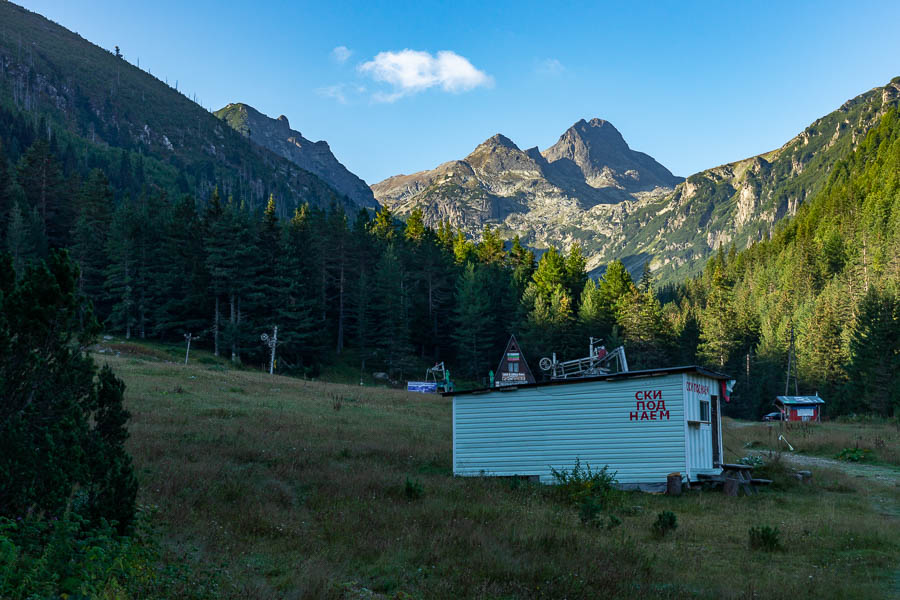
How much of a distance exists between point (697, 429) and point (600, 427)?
3.15 metres

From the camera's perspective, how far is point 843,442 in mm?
33438

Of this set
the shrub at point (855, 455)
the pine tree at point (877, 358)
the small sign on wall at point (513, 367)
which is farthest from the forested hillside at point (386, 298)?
the small sign on wall at point (513, 367)

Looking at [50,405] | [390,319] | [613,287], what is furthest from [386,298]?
[50,405]

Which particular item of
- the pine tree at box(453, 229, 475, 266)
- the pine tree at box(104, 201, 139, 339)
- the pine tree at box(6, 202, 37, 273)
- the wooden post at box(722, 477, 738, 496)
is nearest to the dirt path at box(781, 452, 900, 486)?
the wooden post at box(722, 477, 738, 496)

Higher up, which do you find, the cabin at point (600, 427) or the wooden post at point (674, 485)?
the cabin at point (600, 427)

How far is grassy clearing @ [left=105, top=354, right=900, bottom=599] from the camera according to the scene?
905 centimetres

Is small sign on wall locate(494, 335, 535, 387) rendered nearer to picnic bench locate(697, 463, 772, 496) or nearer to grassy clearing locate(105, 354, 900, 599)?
grassy clearing locate(105, 354, 900, 599)

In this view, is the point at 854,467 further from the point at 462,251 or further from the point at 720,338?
the point at 462,251

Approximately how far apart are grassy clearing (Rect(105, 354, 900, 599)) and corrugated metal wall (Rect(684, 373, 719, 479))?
1372 millimetres

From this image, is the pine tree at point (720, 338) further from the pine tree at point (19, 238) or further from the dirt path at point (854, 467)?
the pine tree at point (19, 238)

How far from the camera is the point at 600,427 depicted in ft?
67.4

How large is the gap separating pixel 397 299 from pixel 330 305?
10.7 meters

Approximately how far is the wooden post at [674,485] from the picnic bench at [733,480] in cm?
144

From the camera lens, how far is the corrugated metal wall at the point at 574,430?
1978 cm
